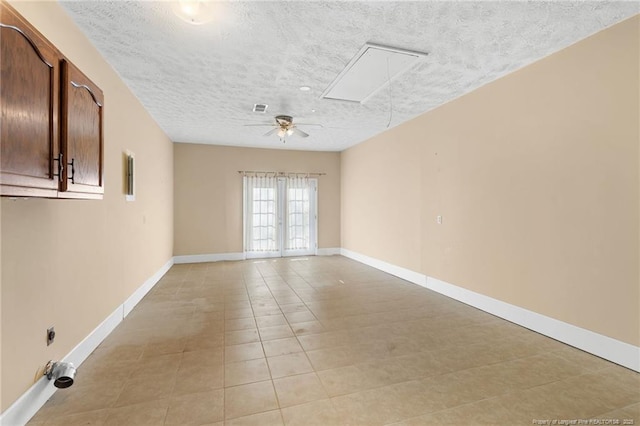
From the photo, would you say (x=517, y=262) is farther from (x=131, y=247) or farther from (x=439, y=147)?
(x=131, y=247)

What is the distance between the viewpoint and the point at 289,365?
2.49 m

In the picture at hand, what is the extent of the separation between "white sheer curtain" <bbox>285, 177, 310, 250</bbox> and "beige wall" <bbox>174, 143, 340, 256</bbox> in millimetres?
391

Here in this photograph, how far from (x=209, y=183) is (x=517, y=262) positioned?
20.4ft

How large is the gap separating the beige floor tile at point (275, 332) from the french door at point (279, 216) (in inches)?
171

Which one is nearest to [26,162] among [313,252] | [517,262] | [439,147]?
[517,262]

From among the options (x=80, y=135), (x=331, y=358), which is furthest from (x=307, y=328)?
(x=80, y=135)

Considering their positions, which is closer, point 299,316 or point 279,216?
point 299,316

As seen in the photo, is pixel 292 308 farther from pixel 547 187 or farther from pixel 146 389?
pixel 547 187

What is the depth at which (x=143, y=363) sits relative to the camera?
8.25 feet

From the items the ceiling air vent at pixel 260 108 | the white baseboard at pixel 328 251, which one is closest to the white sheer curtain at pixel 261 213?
the white baseboard at pixel 328 251

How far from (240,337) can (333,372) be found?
1.11m

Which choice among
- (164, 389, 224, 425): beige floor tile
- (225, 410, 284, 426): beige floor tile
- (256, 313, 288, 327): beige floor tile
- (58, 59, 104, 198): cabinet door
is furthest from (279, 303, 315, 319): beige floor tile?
(58, 59, 104, 198): cabinet door

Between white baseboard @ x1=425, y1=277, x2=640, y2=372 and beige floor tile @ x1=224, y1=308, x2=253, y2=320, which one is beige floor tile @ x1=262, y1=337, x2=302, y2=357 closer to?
beige floor tile @ x1=224, y1=308, x2=253, y2=320

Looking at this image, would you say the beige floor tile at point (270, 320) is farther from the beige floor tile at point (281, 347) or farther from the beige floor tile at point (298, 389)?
the beige floor tile at point (298, 389)
